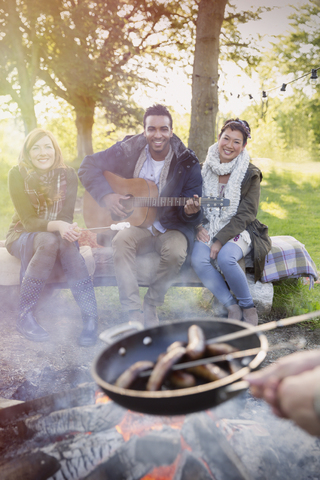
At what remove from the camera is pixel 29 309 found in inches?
136

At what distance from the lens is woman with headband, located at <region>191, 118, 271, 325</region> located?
343 cm

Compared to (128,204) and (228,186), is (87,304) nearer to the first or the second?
(128,204)

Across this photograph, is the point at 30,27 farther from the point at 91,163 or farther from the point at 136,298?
the point at 136,298

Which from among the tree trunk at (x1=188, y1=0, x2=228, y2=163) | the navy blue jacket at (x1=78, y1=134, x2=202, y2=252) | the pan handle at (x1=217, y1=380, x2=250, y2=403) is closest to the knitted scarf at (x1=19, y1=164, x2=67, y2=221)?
the navy blue jacket at (x1=78, y1=134, x2=202, y2=252)

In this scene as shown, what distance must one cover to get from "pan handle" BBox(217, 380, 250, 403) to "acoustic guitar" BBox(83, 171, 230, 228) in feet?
7.89

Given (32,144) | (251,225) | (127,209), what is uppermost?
(32,144)

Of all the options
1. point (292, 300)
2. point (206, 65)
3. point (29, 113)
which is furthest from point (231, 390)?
point (29, 113)

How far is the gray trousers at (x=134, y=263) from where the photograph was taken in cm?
339

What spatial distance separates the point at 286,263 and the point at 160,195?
1.45 m

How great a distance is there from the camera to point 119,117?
42.2 feet

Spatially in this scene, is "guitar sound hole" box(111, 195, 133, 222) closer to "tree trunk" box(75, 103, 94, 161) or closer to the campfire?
the campfire

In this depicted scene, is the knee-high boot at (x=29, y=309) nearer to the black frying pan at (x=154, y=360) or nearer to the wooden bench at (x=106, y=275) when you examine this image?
the wooden bench at (x=106, y=275)

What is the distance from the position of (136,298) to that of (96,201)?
44.2 inches

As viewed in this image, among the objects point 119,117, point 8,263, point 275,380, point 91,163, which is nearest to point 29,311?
point 8,263
